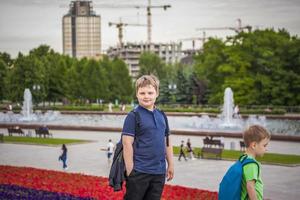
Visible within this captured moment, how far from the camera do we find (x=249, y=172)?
4.26 m

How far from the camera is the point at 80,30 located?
6629 inches

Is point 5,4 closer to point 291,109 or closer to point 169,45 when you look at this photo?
point 291,109

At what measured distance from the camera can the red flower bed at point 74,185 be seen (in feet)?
28.9

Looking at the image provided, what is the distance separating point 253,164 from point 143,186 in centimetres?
107

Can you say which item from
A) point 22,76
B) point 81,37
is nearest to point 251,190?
point 22,76

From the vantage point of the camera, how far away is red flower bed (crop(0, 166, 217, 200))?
880 cm

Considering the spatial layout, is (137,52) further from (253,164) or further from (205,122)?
(253,164)

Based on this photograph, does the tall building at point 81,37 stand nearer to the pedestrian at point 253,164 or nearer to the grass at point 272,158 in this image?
the grass at point 272,158

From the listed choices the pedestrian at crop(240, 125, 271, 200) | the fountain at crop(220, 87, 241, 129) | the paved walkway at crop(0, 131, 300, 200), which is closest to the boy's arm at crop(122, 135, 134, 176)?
the pedestrian at crop(240, 125, 271, 200)

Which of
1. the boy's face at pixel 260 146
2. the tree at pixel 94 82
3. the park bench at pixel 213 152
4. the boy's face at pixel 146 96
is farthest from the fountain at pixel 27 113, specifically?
the boy's face at pixel 260 146

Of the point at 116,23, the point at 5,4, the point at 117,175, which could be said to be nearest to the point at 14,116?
the point at 5,4

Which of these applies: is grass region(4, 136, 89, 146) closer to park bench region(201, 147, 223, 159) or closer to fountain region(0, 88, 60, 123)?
park bench region(201, 147, 223, 159)

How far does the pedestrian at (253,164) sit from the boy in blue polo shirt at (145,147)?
2.74 feet

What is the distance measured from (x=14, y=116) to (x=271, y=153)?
988 inches
